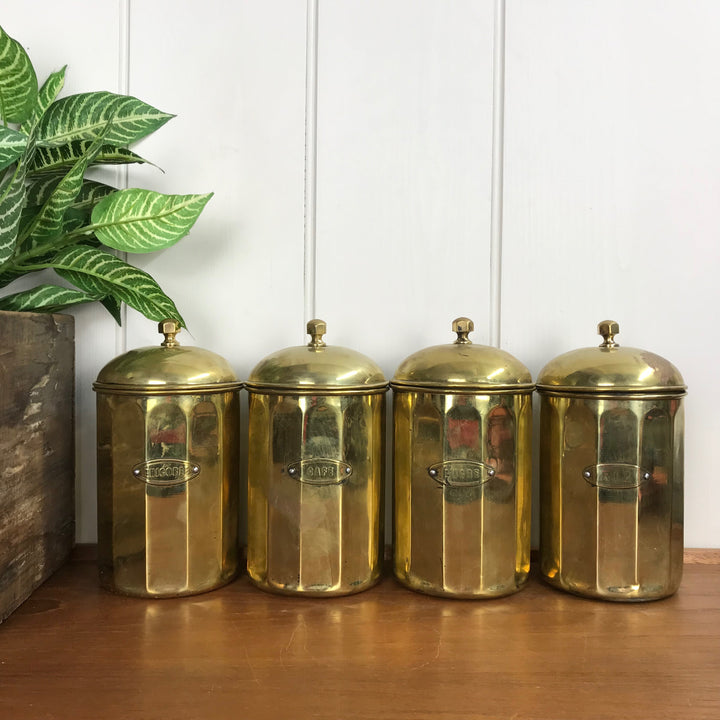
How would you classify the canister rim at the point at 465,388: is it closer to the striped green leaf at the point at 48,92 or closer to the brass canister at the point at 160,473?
the brass canister at the point at 160,473

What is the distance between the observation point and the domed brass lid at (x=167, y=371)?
742 millimetres

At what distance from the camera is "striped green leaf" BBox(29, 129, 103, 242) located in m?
0.79

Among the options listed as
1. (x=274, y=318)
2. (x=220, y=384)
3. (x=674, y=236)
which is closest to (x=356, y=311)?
(x=274, y=318)

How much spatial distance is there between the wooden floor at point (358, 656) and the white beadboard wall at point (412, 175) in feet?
1.00

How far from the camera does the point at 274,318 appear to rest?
0.91 m

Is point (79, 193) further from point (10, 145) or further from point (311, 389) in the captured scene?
point (311, 389)

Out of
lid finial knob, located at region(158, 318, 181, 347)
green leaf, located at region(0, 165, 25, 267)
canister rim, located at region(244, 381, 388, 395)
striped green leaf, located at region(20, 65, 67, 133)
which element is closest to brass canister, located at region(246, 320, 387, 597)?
canister rim, located at region(244, 381, 388, 395)

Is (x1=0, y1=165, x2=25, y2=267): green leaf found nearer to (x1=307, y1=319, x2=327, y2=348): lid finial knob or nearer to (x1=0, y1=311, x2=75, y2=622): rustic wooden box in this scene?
(x1=0, y1=311, x2=75, y2=622): rustic wooden box

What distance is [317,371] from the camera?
2.46ft

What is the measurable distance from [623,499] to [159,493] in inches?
22.6

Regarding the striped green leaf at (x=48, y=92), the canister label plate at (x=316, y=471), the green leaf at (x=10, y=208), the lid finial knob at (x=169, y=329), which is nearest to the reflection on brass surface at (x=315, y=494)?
the canister label plate at (x=316, y=471)

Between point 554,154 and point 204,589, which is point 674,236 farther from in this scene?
point 204,589

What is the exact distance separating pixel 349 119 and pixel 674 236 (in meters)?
0.52

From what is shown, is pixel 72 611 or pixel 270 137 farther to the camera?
pixel 270 137
